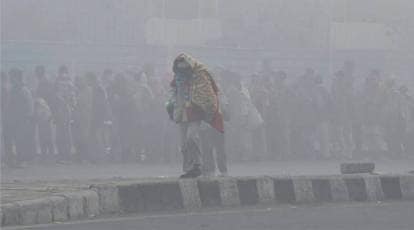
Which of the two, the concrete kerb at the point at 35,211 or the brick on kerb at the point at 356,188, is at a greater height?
the concrete kerb at the point at 35,211

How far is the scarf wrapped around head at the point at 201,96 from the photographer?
912 centimetres

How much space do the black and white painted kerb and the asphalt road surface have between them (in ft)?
0.83

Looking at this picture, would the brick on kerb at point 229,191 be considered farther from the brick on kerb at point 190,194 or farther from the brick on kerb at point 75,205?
the brick on kerb at point 75,205

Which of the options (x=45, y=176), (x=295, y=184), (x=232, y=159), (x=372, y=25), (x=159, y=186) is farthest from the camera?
(x=372, y=25)

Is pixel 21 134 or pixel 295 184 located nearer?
pixel 295 184

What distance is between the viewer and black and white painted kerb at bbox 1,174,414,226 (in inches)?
302

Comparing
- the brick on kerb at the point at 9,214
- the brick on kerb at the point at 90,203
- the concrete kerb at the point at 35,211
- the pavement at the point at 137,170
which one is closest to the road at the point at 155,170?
the pavement at the point at 137,170

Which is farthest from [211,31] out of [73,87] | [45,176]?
[45,176]

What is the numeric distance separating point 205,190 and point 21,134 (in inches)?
251

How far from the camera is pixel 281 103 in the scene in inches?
653

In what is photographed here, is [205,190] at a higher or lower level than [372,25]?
lower

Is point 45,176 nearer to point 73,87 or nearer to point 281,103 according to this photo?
point 73,87

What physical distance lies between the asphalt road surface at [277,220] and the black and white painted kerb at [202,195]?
0.25m

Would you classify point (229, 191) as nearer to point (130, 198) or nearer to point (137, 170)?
point (130, 198)
